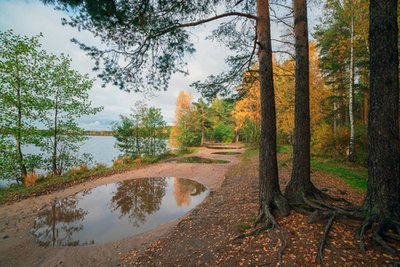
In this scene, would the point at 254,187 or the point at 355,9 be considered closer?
the point at 254,187

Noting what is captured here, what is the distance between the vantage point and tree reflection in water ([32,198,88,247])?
17.0 ft

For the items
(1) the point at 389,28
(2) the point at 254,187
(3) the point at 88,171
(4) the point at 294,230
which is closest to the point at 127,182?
(3) the point at 88,171

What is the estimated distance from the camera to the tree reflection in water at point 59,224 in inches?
205

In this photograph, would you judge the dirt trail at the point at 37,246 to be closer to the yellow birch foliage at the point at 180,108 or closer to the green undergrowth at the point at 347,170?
the green undergrowth at the point at 347,170

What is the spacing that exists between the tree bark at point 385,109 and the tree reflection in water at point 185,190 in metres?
6.04

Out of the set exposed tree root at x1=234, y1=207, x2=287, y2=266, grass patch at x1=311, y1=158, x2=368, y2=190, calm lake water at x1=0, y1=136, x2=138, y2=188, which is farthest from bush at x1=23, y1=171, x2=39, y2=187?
grass patch at x1=311, y1=158, x2=368, y2=190

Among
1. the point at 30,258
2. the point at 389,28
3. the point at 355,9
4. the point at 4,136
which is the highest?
the point at 355,9

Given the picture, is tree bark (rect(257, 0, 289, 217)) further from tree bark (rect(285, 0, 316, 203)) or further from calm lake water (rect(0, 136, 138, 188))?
calm lake water (rect(0, 136, 138, 188))

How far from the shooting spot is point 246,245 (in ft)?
11.7

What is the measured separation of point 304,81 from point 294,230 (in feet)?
10.7

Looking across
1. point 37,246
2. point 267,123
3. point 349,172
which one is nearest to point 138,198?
point 37,246

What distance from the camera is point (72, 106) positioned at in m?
12.8

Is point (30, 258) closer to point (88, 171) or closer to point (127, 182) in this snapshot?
point (127, 182)

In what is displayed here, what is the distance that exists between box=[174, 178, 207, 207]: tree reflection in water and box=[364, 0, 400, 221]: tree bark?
6.04 meters
